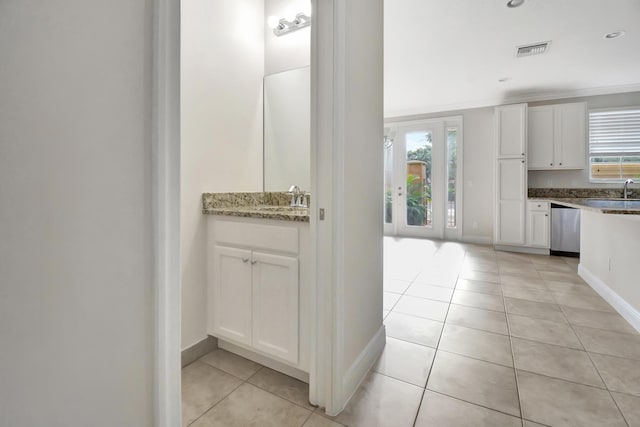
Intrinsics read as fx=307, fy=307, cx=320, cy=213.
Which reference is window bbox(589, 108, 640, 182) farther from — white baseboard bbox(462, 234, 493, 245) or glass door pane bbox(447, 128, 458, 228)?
glass door pane bbox(447, 128, 458, 228)

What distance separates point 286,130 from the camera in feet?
7.83

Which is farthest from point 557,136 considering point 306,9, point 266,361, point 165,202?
point 165,202

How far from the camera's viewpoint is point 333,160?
4.45 ft

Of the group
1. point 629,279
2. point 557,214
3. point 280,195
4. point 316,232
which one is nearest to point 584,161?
point 557,214

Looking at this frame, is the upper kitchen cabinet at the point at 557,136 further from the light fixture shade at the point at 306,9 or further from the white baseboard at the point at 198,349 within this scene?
the white baseboard at the point at 198,349

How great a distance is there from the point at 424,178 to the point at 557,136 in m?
2.15

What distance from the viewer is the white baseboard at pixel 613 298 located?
226 cm

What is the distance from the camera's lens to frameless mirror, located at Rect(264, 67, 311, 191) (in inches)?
90.8

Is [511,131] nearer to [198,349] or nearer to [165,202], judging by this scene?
[198,349]

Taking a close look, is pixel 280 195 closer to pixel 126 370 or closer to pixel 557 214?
pixel 126 370

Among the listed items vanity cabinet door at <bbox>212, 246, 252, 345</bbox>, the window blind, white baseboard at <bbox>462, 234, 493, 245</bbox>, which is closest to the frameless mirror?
vanity cabinet door at <bbox>212, 246, 252, 345</bbox>

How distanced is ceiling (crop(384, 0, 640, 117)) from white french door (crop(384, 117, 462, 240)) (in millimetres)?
690

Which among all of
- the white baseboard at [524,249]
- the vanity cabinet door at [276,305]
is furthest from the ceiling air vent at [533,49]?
the vanity cabinet door at [276,305]

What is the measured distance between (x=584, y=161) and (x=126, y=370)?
615cm
